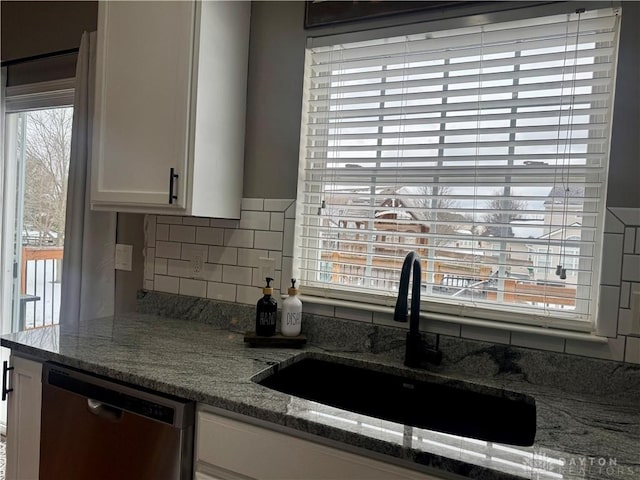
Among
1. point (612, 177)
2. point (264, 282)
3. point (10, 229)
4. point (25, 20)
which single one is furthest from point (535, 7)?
point (10, 229)

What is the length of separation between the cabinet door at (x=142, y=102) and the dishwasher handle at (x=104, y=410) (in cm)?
72

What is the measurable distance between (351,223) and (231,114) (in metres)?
0.68

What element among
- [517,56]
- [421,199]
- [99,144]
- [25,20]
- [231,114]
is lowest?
[421,199]

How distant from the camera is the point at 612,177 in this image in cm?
138

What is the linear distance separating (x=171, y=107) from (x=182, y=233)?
24.0 inches

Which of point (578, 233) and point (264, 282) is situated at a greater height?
point (578, 233)

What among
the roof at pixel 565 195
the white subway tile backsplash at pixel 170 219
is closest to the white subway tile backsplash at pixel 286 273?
the white subway tile backsplash at pixel 170 219

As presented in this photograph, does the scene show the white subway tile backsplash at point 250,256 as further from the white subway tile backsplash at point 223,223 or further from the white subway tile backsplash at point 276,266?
the white subway tile backsplash at point 223,223

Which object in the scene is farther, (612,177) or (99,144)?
(99,144)

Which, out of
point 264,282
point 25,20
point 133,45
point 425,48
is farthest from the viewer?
point 25,20

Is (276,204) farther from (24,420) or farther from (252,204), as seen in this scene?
(24,420)

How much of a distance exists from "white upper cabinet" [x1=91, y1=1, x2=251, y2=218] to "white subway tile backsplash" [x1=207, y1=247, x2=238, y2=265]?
16cm

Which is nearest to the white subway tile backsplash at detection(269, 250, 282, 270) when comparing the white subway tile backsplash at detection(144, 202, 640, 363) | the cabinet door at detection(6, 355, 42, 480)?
the white subway tile backsplash at detection(144, 202, 640, 363)

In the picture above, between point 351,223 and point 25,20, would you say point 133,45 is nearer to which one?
point 351,223
